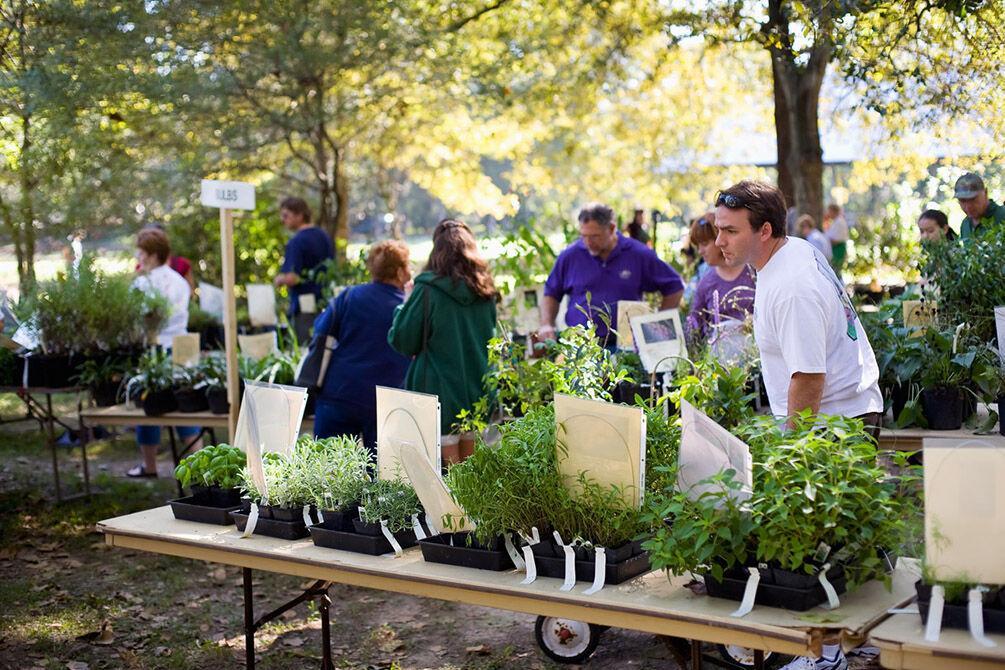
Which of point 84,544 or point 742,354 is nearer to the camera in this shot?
point 742,354

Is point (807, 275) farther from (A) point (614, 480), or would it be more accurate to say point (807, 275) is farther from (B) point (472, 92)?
(B) point (472, 92)

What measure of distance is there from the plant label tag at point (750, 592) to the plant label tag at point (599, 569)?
0.32 m

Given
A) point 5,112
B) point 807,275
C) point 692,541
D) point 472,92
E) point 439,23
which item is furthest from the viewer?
point 472,92

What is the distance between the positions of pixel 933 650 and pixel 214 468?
2044mm

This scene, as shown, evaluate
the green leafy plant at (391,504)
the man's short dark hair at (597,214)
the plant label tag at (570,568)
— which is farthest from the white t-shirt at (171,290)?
the plant label tag at (570,568)

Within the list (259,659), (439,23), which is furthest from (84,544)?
(439,23)

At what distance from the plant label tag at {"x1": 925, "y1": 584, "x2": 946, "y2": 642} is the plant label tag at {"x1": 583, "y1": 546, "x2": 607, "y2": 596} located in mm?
677

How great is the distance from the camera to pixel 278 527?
293cm

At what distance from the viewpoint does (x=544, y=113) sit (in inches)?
499

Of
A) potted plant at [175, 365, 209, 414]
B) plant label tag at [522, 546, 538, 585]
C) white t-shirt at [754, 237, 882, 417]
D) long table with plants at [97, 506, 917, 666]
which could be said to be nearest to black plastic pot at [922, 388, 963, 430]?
white t-shirt at [754, 237, 882, 417]

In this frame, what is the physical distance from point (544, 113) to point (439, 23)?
4018mm

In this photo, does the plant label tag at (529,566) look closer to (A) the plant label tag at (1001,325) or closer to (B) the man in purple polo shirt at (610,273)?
(A) the plant label tag at (1001,325)

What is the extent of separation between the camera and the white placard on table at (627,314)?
181 inches

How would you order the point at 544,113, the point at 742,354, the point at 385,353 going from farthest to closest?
1. the point at 544,113
2. the point at 385,353
3. the point at 742,354
